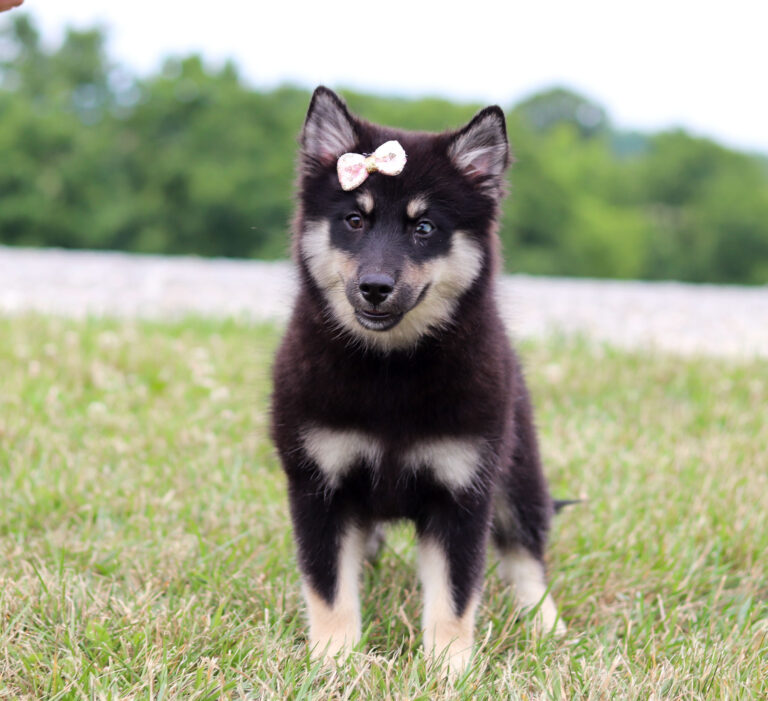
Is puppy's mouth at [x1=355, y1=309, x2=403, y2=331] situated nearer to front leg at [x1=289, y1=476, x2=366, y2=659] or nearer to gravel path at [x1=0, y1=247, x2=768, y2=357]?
front leg at [x1=289, y1=476, x2=366, y2=659]

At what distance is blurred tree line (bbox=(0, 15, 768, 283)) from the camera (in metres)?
25.0

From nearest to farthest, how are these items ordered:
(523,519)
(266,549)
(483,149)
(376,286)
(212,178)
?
1. (376,286)
2. (483,149)
3. (523,519)
4. (266,549)
5. (212,178)

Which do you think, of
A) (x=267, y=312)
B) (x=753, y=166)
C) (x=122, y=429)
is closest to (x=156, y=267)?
(x=267, y=312)

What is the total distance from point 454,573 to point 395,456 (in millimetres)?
397

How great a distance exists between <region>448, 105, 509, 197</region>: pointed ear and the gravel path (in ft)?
14.4

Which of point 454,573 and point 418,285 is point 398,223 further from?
point 454,573

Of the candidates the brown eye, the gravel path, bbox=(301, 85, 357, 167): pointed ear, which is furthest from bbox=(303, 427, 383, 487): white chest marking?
the gravel path

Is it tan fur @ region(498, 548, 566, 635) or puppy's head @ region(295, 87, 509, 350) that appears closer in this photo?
puppy's head @ region(295, 87, 509, 350)

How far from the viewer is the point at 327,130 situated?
2.92 m

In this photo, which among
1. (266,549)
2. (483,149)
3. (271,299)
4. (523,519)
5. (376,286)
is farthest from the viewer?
(271,299)

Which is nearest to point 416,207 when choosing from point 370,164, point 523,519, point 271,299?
point 370,164

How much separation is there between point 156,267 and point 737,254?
88.1ft

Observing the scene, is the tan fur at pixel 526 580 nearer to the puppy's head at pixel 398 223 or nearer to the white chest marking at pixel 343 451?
the white chest marking at pixel 343 451

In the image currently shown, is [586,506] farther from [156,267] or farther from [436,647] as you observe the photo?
[156,267]
